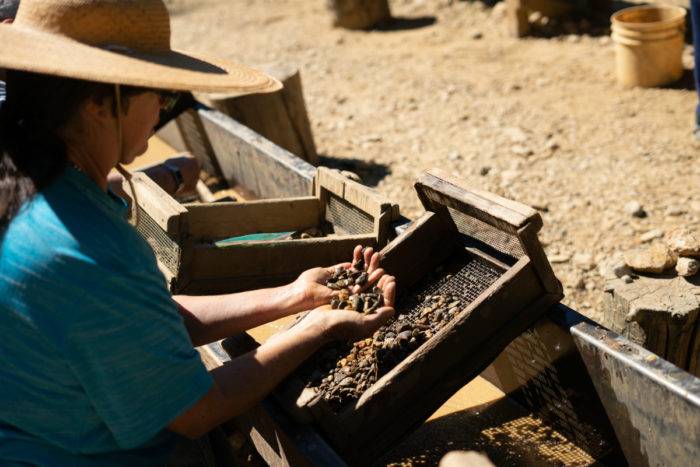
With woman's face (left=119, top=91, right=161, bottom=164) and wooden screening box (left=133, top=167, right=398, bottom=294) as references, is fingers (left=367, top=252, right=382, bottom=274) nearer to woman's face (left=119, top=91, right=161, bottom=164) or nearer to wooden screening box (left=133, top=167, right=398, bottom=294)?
wooden screening box (left=133, top=167, right=398, bottom=294)

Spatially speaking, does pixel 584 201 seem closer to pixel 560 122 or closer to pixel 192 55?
pixel 560 122

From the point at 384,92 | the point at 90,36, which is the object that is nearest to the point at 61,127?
the point at 90,36

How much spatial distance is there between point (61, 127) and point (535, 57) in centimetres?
693

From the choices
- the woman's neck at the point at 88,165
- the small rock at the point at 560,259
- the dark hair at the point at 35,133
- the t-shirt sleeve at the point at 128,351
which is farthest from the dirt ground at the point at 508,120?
the dark hair at the point at 35,133

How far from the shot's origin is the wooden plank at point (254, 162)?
4.39 m

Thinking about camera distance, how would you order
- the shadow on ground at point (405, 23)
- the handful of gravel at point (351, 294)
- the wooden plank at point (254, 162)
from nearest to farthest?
the handful of gravel at point (351, 294) < the wooden plank at point (254, 162) < the shadow on ground at point (405, 23)

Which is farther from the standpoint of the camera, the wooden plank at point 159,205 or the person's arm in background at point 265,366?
the wooden plank at point 159,205

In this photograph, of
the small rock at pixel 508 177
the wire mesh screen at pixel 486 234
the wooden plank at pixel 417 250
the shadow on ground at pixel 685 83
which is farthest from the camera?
the shadow on ground at pixel 685 83

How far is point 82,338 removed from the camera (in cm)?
194

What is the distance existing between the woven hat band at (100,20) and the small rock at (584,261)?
328cm

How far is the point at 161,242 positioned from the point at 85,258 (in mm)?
1924

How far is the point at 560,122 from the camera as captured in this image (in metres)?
6.82

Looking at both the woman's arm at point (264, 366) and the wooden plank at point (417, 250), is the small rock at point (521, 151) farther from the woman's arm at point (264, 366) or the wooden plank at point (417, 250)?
the woman's arm at point (264, 366)

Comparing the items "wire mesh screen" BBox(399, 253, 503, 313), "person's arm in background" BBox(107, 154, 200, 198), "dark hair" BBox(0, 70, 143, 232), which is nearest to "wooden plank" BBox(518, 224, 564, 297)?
"wire mesh screen" BBox(399, 253, 503, 313)
